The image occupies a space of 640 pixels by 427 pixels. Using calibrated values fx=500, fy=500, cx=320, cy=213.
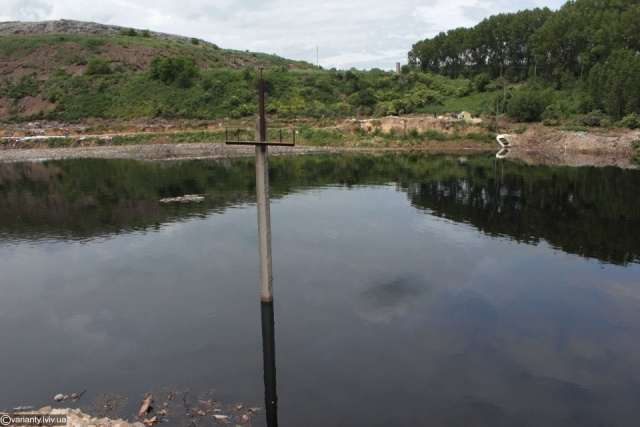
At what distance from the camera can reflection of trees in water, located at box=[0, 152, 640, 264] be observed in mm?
29250

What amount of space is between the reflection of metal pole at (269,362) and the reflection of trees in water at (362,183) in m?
15.7

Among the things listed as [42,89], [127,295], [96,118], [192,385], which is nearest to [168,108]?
[96,118]

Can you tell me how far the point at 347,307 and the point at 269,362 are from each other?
14.7ft

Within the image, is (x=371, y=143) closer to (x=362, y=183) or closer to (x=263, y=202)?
(x=362, y=183)

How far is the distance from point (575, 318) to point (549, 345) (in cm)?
258

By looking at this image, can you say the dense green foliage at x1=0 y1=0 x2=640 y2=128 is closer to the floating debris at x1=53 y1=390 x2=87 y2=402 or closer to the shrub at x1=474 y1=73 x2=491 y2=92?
Answer: the shrub at x1=474 y1=73 x2=491 y2=92

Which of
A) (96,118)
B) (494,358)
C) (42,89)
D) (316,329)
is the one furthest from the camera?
(42,89)

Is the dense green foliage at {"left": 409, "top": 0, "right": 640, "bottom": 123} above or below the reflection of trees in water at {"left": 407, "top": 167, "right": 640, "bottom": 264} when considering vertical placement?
above

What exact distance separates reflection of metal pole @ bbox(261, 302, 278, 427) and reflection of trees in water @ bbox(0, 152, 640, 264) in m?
15.7

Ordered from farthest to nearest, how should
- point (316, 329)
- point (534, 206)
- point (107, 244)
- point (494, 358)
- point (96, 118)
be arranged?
point (96, 118)
point (534, 206)
point (107, 244)
point (316, 329)
point (494, 358)

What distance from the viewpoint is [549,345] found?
15.1 metres

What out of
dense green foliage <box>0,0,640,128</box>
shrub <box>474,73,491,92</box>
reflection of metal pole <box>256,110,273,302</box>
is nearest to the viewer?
reflection of metal pole <box>256,110,273,302</box>

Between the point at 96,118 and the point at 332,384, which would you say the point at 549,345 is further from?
the point at 96,118

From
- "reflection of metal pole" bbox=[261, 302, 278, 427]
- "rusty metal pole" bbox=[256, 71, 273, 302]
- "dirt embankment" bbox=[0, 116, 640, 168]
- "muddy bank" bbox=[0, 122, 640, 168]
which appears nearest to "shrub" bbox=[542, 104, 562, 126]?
"dirt embankment" bbox=[0, 116, 640, 168]
